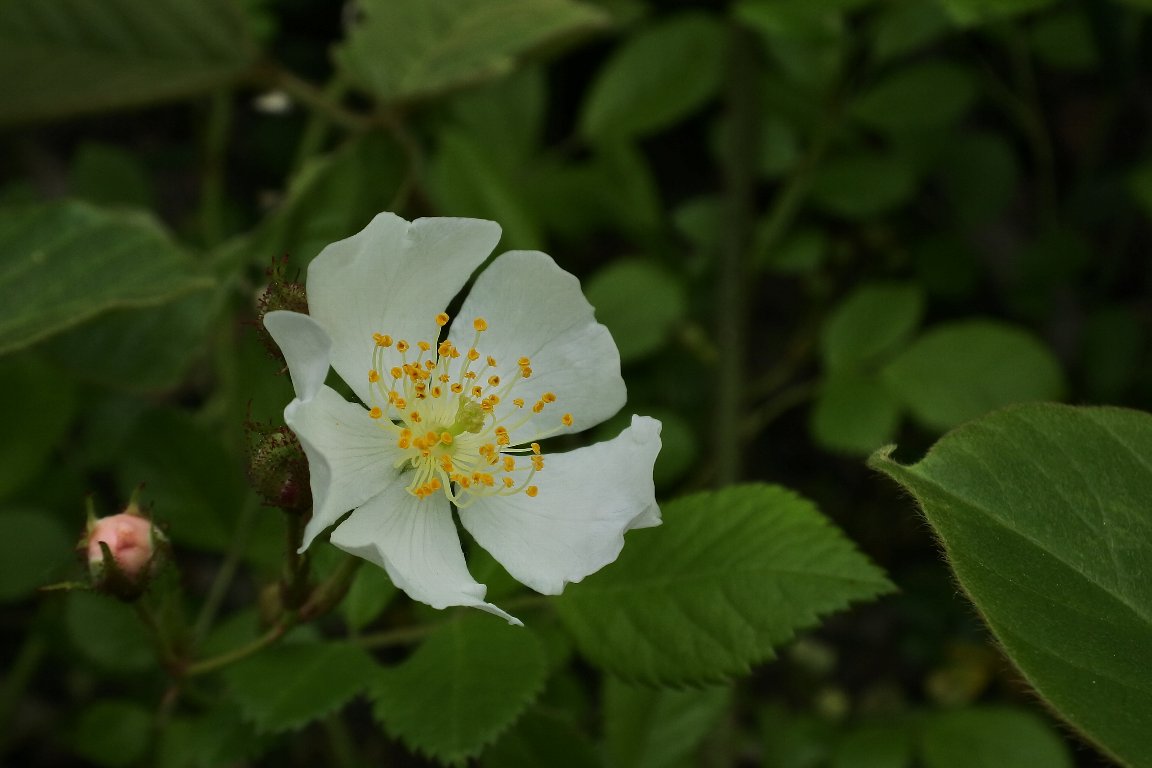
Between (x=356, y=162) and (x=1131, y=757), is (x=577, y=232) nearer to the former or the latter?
→ (x=356, y=162)

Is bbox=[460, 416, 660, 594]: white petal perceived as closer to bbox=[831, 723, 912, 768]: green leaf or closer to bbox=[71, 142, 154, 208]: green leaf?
bbox=[831, 723, 912, 768]: green leaf

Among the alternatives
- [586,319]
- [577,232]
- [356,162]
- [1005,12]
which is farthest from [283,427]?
[577,232]

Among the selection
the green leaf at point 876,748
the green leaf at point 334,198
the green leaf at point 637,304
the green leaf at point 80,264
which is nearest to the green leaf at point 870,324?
the green leaf at point 637,304

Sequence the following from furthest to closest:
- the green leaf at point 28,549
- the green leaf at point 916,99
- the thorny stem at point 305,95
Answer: the green leaf at point 916,99 → the thorny stem at point 305,95 → the green leaf at point 28,549

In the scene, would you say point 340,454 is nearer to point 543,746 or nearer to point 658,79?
point 543,746

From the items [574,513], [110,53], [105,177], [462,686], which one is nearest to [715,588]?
[574,513]

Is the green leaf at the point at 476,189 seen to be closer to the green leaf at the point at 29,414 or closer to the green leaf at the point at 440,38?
the green leaf at the point at 440,38
